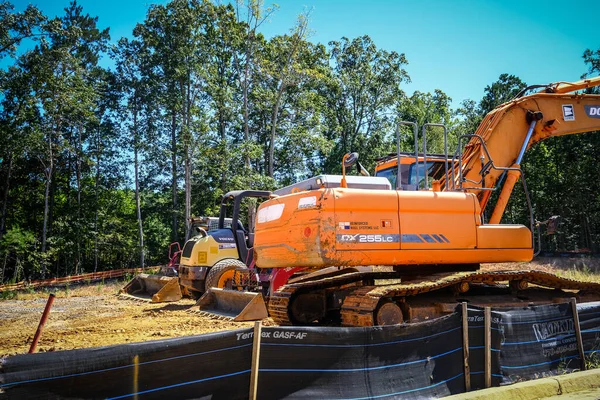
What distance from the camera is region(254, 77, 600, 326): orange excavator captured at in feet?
23.4

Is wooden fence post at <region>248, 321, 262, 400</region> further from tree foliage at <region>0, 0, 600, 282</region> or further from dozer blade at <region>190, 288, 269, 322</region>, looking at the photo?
tree foliage at <region>0, 0, 600, 282</region>

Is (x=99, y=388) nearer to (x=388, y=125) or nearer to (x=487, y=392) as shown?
(x=487, y=392)

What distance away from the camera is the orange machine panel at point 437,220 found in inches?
289

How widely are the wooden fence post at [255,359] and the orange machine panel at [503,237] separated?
475 centimetres

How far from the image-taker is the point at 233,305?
439 inches

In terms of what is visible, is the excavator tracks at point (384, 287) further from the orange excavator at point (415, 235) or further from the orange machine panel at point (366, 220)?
the orange machine panel at point (366, 220)

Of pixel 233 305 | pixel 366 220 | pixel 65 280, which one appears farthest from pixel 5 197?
pixel 366 220

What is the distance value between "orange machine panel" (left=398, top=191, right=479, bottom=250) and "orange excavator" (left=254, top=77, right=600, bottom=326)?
0.02 meters

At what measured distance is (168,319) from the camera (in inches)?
428

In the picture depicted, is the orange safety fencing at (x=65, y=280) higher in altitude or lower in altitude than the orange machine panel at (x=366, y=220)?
lower

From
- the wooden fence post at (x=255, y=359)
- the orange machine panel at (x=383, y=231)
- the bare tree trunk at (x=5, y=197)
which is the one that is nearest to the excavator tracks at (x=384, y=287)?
the orange machine panel at (x=383, y=231)

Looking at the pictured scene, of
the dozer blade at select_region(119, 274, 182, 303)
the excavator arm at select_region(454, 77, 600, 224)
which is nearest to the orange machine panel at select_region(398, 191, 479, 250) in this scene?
the excavator arm at select_region(454, 77, 600, 224)

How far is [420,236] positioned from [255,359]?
3.97 metres

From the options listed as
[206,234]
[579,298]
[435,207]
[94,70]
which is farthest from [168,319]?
[94,70]
